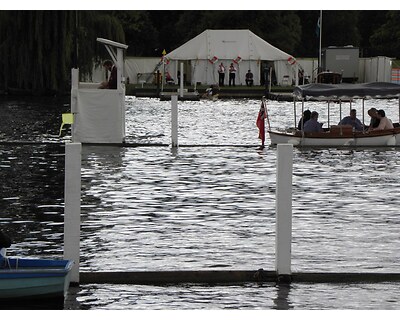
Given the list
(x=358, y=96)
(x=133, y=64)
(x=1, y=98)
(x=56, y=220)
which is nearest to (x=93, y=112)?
(x=358, y=96)

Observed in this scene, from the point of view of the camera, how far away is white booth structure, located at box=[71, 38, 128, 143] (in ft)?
94.5

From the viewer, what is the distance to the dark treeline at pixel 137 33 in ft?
194

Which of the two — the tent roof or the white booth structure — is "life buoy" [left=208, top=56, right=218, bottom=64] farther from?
the white booth structure

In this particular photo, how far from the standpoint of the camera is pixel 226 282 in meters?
12.0

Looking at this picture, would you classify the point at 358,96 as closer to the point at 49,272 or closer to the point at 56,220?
the point at 56,220

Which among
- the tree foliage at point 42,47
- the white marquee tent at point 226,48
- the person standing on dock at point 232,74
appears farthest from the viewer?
the person standing on dock at point 232,74

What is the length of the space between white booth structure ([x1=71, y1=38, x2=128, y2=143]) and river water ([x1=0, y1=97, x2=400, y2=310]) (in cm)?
74

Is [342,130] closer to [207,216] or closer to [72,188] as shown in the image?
[207,216]

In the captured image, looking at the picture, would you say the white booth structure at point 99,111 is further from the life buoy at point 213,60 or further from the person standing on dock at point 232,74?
the person standing on dock at point 232,74

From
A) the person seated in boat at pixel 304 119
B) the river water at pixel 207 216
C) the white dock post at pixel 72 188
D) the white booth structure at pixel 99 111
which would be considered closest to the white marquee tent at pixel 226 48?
the person seated in boat at pixel 304 119

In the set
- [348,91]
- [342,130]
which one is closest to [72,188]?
[342,130]

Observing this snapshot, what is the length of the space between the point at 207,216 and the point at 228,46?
58.4 metres

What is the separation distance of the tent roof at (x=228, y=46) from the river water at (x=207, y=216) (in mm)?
42600

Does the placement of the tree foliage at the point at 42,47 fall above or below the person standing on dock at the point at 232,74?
above
